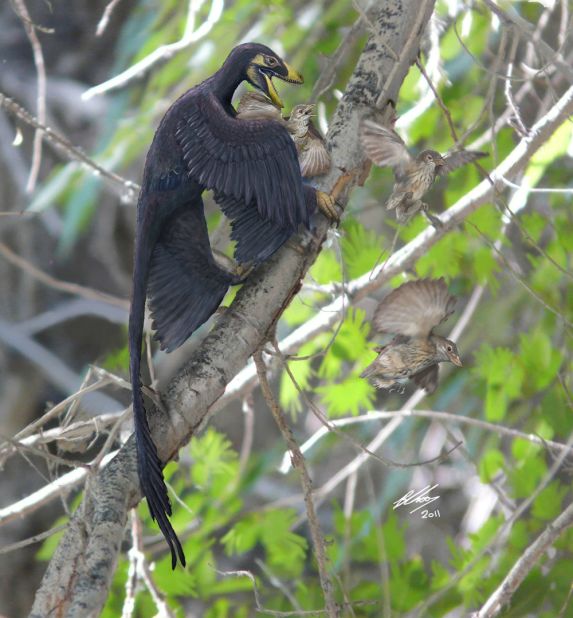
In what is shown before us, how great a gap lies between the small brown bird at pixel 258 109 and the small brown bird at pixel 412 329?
158 millimetres

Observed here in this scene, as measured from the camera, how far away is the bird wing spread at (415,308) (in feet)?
2.15

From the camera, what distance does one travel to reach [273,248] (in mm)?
633

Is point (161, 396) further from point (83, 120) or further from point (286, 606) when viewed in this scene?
point (83, 120)

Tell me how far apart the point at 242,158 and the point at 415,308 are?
172 millimetres

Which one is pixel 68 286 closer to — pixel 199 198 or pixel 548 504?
pixel 199 198

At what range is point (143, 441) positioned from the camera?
60cm

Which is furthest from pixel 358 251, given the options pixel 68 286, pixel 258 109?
pixel 258 109

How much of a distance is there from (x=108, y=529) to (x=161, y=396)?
0.34 feet

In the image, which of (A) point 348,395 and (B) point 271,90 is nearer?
(B) point 271,90

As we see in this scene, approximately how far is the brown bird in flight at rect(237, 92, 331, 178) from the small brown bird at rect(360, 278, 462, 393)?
124mm

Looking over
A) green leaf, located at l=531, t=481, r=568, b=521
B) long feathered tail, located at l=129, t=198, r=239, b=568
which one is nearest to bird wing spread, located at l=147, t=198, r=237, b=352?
long feathered tail, located at l=129, t=198, r=239, b=568

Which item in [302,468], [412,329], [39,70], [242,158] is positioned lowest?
[302,468]
